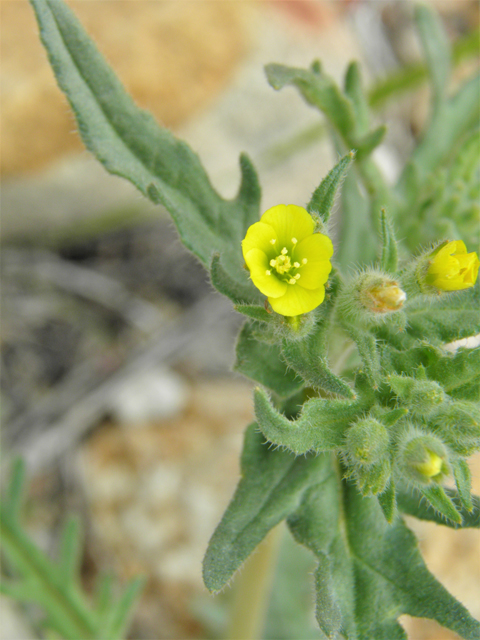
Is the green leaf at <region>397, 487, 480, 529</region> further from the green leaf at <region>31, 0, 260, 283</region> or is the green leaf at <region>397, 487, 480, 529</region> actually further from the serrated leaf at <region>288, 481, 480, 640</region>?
the green leaf at <region>31, 0, 260, 283</region>

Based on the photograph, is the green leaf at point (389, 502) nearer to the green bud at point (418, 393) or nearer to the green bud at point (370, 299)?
the green bud at point (418, 393)

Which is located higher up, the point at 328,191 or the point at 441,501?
the point at 328,191

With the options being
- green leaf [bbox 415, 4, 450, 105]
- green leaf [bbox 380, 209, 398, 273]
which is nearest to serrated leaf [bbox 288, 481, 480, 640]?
green leaf [bbox 380, 209, 398, 273]

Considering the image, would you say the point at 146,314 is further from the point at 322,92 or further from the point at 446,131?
the point at 322,92

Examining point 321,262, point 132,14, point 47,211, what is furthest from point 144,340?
point 321,262

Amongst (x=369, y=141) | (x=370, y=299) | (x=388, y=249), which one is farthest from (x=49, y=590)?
(x=369, y=141)

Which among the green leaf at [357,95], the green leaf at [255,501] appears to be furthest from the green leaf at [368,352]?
the green leaf at [357,95]
